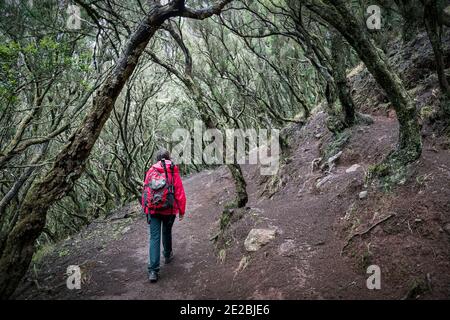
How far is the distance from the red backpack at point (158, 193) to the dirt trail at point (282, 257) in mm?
1237

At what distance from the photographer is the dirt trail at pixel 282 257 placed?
3.78 m

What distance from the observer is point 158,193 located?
508cm

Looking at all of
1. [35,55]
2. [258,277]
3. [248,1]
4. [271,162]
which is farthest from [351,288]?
[248,1]

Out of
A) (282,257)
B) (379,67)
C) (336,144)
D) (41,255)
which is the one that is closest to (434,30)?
(379,67)

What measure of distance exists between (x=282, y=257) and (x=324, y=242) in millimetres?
687

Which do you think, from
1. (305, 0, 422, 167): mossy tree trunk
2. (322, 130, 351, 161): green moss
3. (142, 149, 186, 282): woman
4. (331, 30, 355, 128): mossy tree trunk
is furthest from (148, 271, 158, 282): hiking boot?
(331, 30, 355, 128): mossy tree trunk

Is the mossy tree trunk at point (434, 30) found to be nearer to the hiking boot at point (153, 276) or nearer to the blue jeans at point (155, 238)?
the blue jeans at point (155, 238)

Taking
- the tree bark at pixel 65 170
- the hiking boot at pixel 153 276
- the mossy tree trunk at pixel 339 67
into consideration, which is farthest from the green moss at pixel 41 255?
the mossy tree trunk at pixel 339 67

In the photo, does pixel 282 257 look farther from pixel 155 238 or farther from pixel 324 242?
pixel 155 238

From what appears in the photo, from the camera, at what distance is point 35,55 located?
5.50 meters

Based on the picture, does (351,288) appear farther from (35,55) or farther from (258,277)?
(35,55)

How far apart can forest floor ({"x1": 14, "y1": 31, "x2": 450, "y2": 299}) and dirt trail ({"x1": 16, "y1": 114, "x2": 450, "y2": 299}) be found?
0.7 inches

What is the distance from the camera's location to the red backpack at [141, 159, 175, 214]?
5051mm
